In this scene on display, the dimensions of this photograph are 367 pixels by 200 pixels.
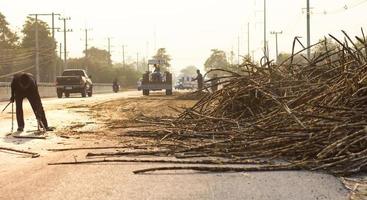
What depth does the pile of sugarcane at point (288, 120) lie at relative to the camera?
25.5ft

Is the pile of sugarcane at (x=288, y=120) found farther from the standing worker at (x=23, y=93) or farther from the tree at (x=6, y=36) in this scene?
the tree at (x=6, y=36)

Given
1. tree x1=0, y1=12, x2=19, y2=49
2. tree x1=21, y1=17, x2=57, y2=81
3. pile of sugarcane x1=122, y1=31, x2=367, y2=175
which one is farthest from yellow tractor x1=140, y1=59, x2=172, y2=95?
tree x1=21, y1=17, x2=57, y2=81

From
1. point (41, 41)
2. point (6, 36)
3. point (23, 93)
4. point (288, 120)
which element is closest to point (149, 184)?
point (288, 120)

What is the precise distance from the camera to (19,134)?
12656 mm

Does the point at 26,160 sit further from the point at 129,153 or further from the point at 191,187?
the point at 191,187

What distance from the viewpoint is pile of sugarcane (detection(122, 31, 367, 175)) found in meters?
7.76

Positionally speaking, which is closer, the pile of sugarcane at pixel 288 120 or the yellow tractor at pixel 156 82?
the pile of sugarcane at pixel 288 120

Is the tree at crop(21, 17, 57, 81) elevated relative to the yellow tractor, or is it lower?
elevated

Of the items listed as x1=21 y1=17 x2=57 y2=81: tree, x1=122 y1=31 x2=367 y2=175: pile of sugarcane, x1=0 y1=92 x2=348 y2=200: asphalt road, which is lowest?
x1=0 y1=92 x2=348 y2=200: asphalt road

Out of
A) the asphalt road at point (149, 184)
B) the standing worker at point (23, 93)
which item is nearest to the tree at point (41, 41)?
the standing worker at point (23, 93)

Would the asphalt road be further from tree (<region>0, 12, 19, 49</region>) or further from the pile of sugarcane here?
tree (<region>0, 12, 19, 49</region>)

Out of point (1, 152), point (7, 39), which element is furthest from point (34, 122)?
point (7, 39)

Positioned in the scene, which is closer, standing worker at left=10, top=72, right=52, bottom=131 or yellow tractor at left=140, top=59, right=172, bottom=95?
standing worker at left=10, top=72, right=52, bottom=131

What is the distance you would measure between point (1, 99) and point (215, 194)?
3228 centimetres
